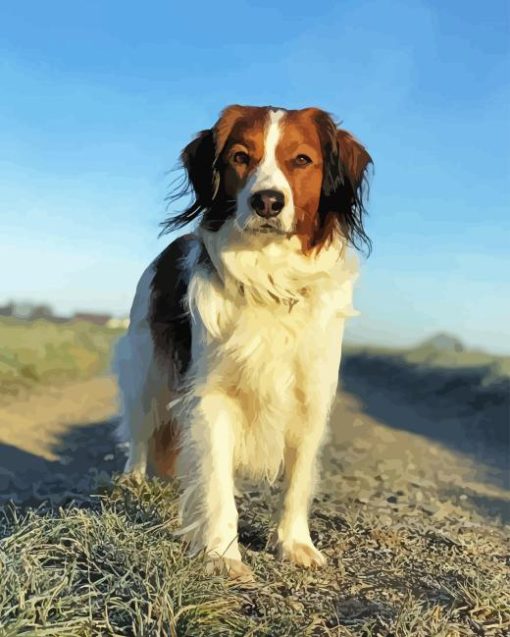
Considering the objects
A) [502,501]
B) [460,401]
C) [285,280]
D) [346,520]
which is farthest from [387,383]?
[285,280]

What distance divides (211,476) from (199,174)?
136 centimetres

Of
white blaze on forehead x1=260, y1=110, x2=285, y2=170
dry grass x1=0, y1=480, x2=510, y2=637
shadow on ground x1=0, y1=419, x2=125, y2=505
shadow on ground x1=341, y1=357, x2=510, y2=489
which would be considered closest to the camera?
dry grass x1=0, y1=480, x2=510, y2=637

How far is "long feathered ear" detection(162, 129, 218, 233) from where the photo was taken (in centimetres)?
388

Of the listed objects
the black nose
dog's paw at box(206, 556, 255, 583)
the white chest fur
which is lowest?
dog's paw at box(206, 556, 255, 583)

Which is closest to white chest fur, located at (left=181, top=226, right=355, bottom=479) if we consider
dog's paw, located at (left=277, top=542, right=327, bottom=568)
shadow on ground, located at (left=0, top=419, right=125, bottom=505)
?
dog's paw, located at (left=277, top=542, right=327, bottom=568)

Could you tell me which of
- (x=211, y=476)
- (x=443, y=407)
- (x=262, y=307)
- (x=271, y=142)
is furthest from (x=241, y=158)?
(x=443, y=407)

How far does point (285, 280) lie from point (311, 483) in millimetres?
1056

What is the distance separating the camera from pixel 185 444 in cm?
387

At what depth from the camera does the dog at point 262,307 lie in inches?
144

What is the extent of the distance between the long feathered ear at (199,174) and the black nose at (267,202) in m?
0.44

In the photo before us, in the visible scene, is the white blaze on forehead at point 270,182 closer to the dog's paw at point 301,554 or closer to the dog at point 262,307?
the dog at point 262,307

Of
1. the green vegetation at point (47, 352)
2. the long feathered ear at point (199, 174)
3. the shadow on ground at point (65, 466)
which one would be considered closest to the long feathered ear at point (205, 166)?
the long feathered ear at point (199, 174)

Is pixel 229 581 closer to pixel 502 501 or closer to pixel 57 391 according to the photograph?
pixel 502 501

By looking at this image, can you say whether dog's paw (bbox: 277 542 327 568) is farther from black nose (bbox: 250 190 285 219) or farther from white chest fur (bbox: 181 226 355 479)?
black nose (bbox: 250 190 285 219)
